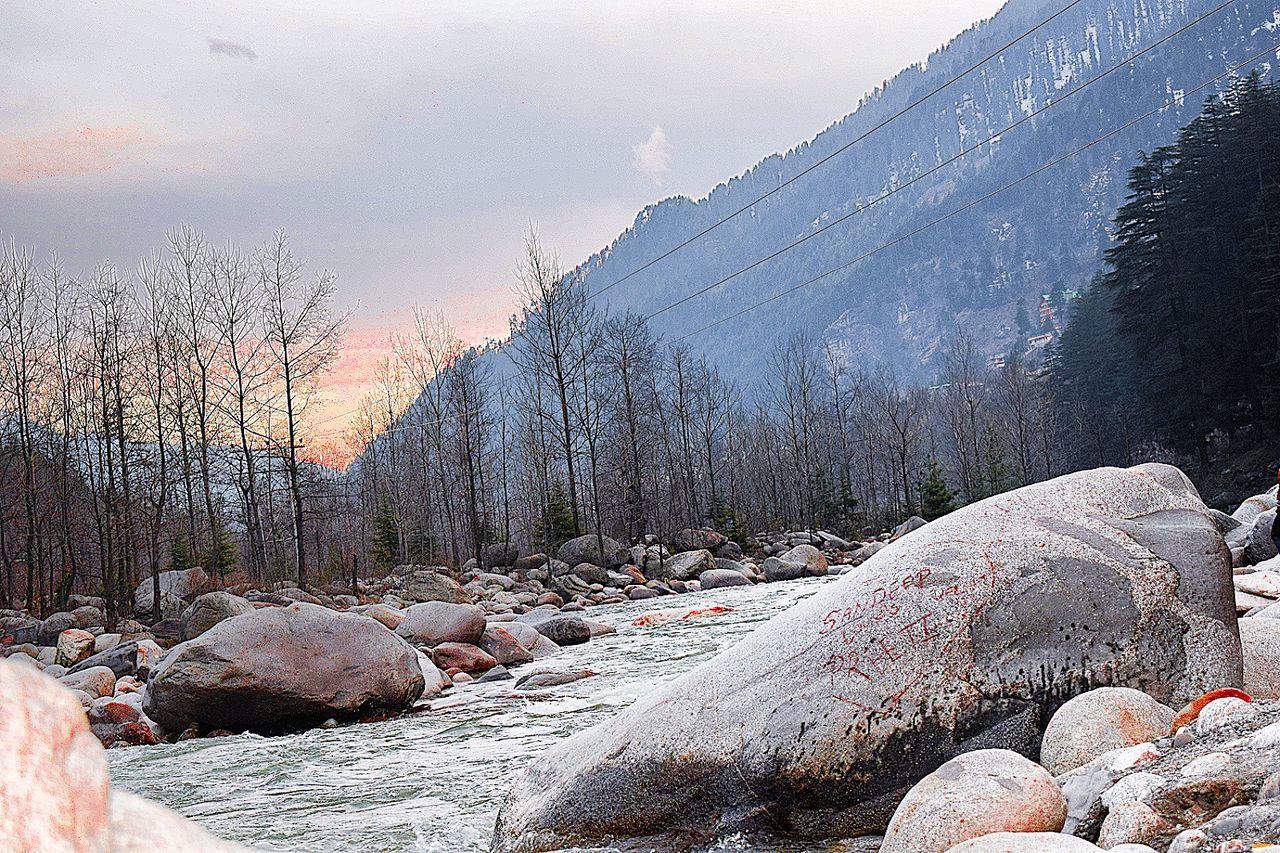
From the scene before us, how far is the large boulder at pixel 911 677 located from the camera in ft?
15.6

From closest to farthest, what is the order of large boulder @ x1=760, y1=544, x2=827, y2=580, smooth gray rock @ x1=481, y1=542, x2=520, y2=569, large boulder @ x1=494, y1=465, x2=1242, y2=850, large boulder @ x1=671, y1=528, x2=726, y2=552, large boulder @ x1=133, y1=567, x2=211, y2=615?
large boulder @ x1=494, y1=465, x2=1242, y2=850 < large boulder @ x1=133, y1=567, x2=211, y2=615 < large boulder @ x1=760, y1=544, x2=827, y2=580 < smooth gray rock @ x1=481, y1=542, x2=520, y2=569 < large boulder @ x1=671, y1=528, x2=726, y2=552

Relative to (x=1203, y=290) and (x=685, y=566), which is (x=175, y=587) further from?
(x=1203, y=290)

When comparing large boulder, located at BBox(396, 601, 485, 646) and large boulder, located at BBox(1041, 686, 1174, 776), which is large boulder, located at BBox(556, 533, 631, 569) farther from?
large boulder, located at BBox(1041, 686, 1174, 776)

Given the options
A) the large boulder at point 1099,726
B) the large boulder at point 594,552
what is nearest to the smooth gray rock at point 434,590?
the large boulder at point 594,552

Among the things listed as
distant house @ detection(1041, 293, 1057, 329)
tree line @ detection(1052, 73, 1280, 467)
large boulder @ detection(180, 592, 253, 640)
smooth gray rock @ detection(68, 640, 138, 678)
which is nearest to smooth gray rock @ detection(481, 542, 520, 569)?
large boulder @ detection(180, 592, 253, 640)

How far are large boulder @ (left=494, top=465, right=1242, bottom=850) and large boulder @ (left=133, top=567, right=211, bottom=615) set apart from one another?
68.3 feet

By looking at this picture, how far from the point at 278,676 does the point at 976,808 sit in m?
8.26

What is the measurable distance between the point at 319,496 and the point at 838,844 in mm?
22571

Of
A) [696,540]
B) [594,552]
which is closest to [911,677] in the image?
[594,552]

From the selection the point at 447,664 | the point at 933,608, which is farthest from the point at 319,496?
the point at 933,608

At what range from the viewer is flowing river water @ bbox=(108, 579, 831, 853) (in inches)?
239

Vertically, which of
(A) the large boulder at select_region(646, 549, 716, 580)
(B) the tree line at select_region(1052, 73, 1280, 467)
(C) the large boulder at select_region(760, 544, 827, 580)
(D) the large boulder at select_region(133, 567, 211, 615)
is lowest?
(C) the large boulder at select_region(760, 544, 827, 580)

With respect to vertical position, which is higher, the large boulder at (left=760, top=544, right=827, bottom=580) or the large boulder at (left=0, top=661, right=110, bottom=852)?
the large boulder at (left=0, top=661, right=110, bottom=852)

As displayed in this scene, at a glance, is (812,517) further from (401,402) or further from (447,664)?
(447,664)
